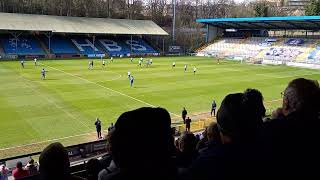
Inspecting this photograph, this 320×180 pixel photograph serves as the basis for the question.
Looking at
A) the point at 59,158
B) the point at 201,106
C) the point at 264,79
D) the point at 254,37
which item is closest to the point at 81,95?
the point at 201,106

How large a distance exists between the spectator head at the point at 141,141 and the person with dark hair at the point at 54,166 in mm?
1428

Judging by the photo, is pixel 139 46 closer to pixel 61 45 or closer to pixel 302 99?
pixel 61 45

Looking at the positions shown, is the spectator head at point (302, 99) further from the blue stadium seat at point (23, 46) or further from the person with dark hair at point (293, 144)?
the blue stadium seat at point (23, 46)

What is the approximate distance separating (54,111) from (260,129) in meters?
23.5

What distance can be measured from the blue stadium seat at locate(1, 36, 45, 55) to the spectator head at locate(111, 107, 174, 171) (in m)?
61.8

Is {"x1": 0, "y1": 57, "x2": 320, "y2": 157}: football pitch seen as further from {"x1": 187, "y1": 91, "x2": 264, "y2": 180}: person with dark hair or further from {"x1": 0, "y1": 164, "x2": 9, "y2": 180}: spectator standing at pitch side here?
{"x1": 187, "y1": 91, "x2": 264, "y2": 180}: person with dark hair

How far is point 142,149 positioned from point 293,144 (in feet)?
5.22

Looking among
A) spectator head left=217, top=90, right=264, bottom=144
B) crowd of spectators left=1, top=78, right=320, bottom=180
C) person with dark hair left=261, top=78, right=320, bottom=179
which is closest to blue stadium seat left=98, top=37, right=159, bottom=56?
crowd of spectators left=1, top=78, right=320, bottom=180

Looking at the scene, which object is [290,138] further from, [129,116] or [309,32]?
[309,32]

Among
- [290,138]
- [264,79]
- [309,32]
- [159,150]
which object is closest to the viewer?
[159,150]

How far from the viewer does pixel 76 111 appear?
2539cm

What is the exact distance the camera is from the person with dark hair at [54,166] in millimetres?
3664

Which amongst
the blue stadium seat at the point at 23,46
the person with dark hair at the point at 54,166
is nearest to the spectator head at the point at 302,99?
the person with dark hair at the point at 54,166

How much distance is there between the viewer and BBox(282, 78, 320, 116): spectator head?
12.0ft
